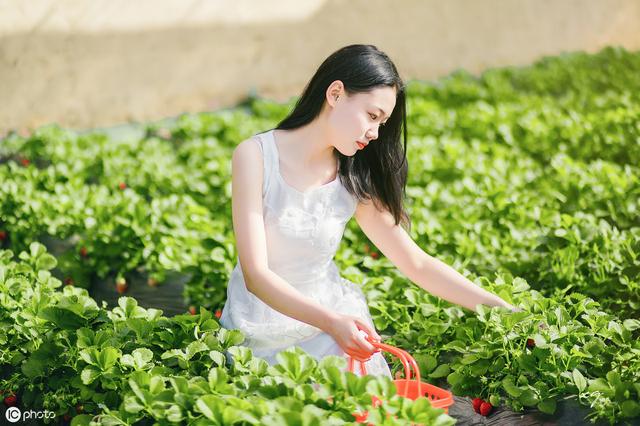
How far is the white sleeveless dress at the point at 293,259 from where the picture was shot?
260cm

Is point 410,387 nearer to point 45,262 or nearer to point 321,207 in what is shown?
point 321,207

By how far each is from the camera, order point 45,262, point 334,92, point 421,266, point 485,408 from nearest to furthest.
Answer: point 334,92
point 485,408
point 421,266
point 45,262

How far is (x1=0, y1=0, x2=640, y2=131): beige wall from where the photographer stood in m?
6.07

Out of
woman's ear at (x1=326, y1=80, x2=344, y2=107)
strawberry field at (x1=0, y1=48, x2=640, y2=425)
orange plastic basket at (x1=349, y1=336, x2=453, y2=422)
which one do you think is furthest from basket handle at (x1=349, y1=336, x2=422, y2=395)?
woman's ear at (x1=326, y1=80, x2=344, y2=107)

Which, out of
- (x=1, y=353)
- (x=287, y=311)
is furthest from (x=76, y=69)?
(x=287, y=311)

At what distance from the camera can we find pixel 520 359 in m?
2.63

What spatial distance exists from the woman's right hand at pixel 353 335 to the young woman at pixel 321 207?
0.02 meters

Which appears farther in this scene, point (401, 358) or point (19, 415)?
point (19, 415)

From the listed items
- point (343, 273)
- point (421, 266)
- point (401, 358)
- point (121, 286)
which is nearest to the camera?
point (401, 358)

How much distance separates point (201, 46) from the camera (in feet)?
23.0

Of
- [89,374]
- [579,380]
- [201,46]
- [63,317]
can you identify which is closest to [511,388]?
[579,380]

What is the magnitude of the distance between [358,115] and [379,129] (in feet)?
0.68

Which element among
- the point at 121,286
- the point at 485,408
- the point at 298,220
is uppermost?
the point at 298,220

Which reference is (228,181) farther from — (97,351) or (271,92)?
(271,92)
